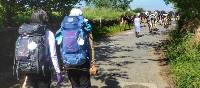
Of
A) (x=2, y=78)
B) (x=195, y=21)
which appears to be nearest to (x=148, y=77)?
(x=2, y=78)

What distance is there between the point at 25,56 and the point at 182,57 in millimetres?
7737

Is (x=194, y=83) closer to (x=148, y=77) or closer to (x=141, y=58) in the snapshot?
(x=148, y=77)

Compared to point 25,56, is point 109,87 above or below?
below

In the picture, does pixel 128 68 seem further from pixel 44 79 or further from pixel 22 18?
pixel 44 79

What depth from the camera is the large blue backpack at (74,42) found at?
795 centimetres

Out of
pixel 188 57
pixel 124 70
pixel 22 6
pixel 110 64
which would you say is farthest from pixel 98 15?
pixel 188 57

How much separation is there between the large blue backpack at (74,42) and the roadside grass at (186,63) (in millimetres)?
3605

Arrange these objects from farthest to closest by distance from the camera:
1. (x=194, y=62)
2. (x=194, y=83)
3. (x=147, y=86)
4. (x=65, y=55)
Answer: (x=194, y=62)
(x=147, y=86)
(x=194, y=83)
(x=65, y=55)

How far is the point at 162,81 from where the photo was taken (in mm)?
12375

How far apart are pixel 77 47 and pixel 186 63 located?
581 centimetres

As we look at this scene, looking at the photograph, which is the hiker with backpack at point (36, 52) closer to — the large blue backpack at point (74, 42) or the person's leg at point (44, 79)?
the person's leg at point (44, 79)

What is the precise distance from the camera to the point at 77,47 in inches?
314

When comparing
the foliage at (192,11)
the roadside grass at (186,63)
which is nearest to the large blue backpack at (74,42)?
the roadside grass at (186,63)

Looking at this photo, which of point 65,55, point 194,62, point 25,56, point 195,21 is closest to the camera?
point 25,56
